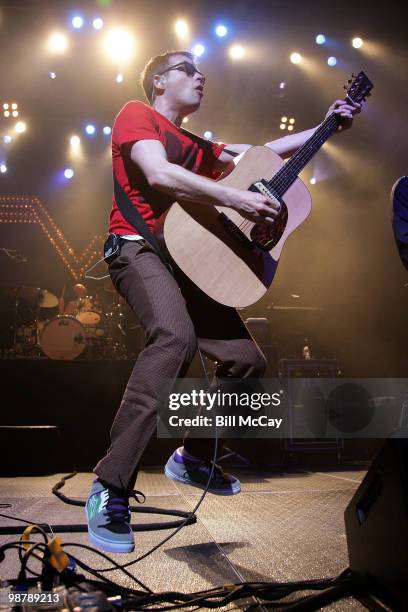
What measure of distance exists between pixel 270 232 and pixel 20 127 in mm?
9000

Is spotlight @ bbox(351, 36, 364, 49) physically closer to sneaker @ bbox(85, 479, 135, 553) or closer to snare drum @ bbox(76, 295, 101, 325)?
snare drum @ bbox(76, 295, 101, 325)

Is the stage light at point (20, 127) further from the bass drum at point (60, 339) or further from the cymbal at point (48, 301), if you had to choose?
the bass drum at point (60, 339)

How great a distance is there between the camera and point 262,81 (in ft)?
27.2

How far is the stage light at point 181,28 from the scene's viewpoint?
717 cm

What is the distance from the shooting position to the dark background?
23.0 ft

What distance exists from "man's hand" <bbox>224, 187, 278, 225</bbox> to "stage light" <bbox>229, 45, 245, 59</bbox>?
6.85 meters

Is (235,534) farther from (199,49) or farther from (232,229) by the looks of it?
(199,49)

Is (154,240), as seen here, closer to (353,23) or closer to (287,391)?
(287,391)

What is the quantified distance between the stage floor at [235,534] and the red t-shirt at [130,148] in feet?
4.24

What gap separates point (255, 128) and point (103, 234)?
3986mm

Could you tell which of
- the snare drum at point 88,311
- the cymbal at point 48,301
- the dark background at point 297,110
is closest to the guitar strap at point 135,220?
the dark background at point 297,110

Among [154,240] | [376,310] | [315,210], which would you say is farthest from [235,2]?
[154,240]

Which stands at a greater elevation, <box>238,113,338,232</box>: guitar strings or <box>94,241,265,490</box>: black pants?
<box>238,113,338,232</box>: guitar strings

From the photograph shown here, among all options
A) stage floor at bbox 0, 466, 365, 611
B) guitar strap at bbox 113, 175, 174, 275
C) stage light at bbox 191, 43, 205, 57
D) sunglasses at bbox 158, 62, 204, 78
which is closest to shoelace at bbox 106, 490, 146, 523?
stage floor at bbox 0, 466, 365, 611
